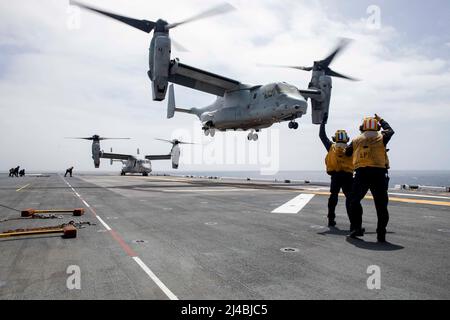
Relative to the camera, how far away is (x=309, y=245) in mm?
5621

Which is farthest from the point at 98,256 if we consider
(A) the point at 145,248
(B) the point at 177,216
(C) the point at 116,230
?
(B) the point at 177,216

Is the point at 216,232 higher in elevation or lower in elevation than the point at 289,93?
lower

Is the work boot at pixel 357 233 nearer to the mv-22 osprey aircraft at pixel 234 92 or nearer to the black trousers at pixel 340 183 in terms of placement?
the black trousers at pixel 340 183

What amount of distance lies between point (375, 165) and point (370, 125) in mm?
765

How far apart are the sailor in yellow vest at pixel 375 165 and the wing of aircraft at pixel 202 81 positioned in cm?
2450

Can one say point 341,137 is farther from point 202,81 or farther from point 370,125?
point 202,81

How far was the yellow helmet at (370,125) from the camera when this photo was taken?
19.4 feet

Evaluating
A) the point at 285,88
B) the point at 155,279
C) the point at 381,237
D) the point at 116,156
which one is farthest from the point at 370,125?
the point at 116,156

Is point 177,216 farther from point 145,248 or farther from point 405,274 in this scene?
point 405,274

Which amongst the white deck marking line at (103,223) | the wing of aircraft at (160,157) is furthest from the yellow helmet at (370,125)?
the wing of aircraft at (160,157)

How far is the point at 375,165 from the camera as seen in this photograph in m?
5.82

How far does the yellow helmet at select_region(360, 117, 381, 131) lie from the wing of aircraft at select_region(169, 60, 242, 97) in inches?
959

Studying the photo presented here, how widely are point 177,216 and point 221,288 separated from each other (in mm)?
5756

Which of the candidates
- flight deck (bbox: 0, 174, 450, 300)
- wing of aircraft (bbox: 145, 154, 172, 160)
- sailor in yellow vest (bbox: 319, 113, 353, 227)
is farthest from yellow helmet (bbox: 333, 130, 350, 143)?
wing of aircraft (bbox: 145, 154, 172, 160)
